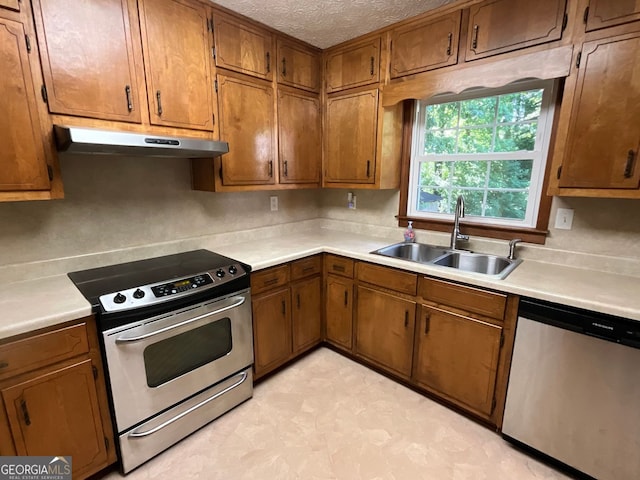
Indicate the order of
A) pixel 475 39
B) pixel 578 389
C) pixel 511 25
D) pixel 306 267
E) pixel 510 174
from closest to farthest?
pixel 578 389 < pixel 511 25 < pixel 475 39 < pixel 510 174 < pixel 306 267

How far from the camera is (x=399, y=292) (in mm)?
2043

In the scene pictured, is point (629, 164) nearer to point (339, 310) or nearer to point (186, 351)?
point (339, 310)

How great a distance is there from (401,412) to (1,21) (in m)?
2.77

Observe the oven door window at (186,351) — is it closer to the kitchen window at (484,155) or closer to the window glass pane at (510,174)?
the kitchen window at (484,155)

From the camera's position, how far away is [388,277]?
2.08 m

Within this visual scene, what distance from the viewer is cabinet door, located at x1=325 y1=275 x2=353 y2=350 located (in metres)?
2.36

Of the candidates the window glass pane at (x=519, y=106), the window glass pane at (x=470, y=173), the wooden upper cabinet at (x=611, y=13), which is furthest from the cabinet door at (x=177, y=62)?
the wooden upper cabinet at (x=611, y=13)

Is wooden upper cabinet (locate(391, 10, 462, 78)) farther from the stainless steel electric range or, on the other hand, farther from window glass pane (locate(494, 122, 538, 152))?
the stainless steel electric range

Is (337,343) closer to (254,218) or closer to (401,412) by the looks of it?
(401,412)

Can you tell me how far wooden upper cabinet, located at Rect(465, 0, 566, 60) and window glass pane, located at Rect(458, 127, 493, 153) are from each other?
0.53 metres

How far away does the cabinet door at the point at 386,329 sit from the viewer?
206cm

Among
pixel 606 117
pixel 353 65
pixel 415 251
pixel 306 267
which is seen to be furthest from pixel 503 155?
pixel 306 267

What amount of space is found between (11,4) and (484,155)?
2.64m

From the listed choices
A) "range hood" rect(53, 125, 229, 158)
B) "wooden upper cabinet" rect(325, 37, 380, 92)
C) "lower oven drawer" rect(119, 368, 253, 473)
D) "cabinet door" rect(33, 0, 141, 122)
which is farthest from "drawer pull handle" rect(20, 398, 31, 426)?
"wooden upper cabinet" rect(325, 37, 380, 92)
